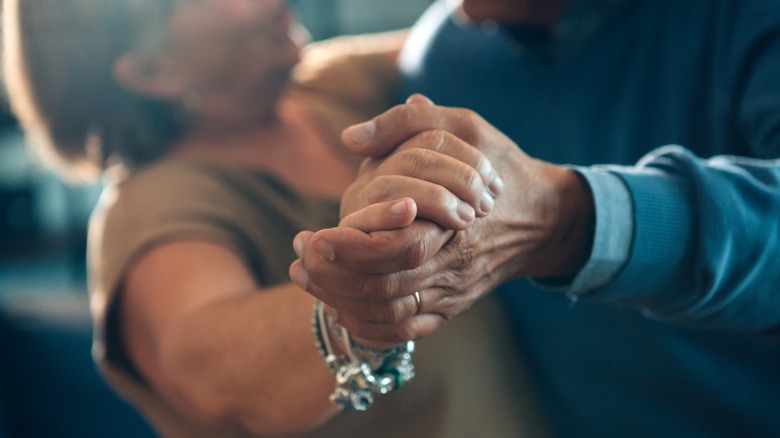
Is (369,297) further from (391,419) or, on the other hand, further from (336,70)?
(336,70)

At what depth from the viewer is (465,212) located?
1.40 ft

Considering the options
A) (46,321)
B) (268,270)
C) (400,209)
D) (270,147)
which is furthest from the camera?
(46,321)

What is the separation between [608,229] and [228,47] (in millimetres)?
417

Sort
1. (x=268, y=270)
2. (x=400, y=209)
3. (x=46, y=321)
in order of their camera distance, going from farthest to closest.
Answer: (x=46, y=321), (x=268, y=270), (x=400, y=209)

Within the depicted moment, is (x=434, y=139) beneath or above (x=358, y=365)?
above

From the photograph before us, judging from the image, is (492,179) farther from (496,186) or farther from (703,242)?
(703,242)

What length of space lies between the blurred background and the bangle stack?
64 cm

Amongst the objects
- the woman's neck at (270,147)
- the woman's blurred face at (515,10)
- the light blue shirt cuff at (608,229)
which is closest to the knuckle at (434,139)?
the light blue shirt cuff at (608,229)

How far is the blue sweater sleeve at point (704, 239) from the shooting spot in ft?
1.52

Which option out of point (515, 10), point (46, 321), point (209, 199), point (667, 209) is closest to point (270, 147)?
point (209, 199)

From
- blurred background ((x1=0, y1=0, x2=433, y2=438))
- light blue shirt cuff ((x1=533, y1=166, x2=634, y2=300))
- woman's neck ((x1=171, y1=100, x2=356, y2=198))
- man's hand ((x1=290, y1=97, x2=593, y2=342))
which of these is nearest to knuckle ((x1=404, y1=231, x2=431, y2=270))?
man's hand ((x1=290, y1=97, x2=593, y2=342))

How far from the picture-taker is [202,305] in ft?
2.00

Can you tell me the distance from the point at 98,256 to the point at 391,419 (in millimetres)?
339

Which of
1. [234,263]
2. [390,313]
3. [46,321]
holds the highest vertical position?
[390,313]
